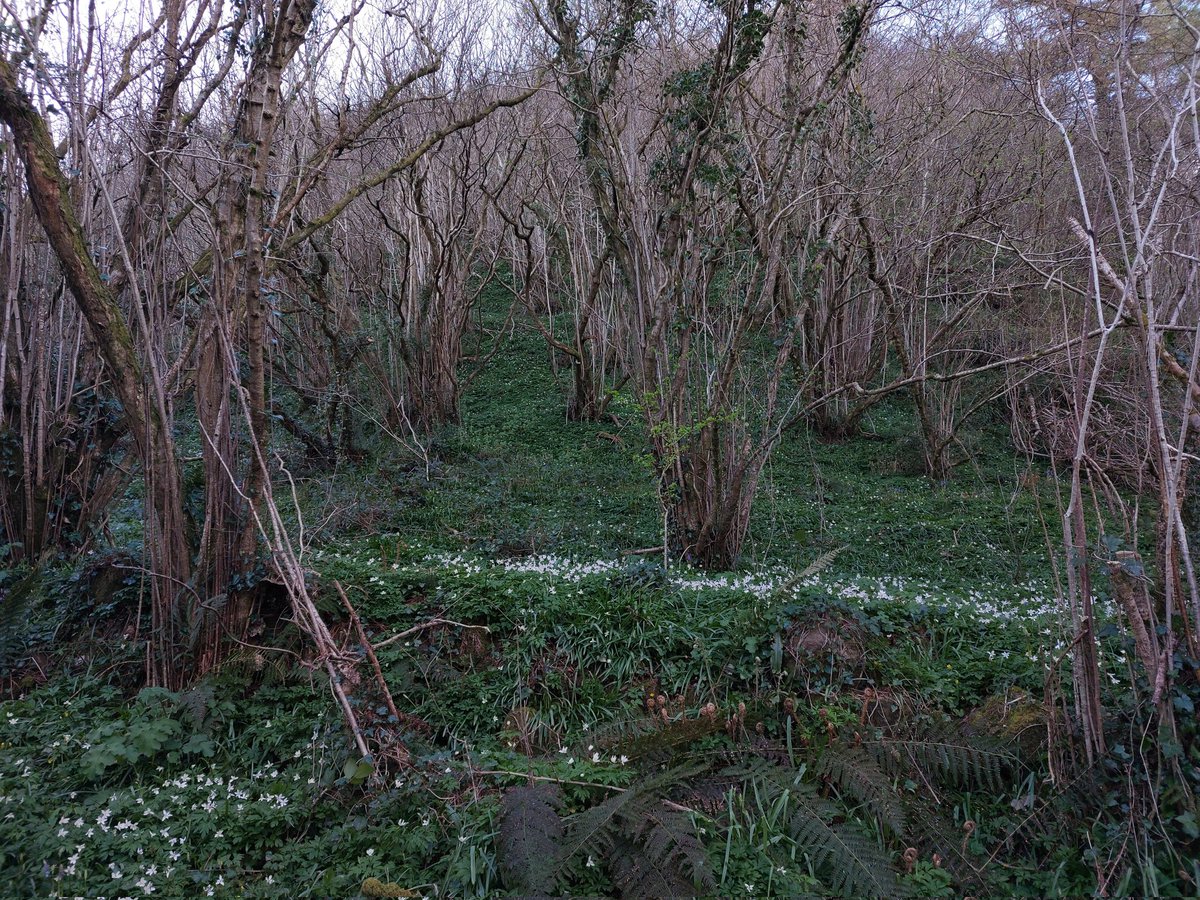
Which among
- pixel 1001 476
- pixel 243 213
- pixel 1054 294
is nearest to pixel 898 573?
pixel 1001 476

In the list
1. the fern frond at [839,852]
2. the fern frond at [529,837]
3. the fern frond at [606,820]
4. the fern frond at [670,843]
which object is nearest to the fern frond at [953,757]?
the fern frond at [839,852]

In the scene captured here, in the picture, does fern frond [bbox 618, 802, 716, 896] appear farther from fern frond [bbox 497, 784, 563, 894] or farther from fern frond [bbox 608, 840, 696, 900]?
fern frond [bbox 497, 784, 563, 894]

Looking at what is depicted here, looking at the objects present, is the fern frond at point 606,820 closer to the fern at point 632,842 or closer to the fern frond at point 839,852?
the fern at point 632,842

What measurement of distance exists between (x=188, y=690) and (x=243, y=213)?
2.58 metres

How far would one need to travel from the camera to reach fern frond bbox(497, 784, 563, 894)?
275cm

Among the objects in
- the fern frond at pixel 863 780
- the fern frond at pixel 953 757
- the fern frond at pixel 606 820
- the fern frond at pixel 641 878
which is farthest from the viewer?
the fern frond at pixel 953 757

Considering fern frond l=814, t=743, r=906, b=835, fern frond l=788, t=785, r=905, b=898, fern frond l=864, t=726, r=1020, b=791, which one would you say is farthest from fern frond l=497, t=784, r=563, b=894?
fern frond l=864, t=726, r=1020, b=791

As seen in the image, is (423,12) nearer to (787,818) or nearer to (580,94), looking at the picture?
(580,94)

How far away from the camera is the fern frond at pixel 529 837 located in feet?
9.03

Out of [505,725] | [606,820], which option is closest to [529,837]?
[606,820]

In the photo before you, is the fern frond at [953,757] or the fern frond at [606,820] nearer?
the fern frond at [606,820]

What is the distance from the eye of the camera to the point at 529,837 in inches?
113

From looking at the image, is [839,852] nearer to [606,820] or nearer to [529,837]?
[606,820]

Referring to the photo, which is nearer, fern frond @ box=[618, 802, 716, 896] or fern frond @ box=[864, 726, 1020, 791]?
fern frond @ box=[618, 802, 716, 896]
